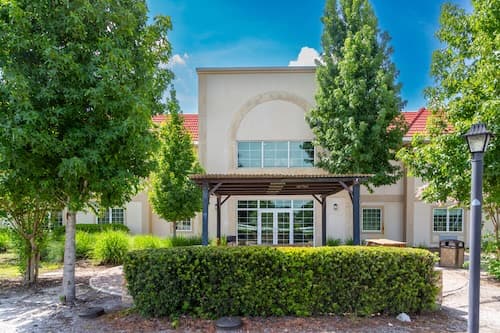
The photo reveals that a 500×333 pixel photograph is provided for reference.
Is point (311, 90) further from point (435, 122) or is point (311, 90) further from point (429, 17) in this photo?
point (435, 122)

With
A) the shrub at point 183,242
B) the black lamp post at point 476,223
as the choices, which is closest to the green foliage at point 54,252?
the shrub at point 183,242

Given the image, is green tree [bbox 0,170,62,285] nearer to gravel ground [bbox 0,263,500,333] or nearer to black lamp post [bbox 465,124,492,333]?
gravel ground [bbox 0,263,500,333]

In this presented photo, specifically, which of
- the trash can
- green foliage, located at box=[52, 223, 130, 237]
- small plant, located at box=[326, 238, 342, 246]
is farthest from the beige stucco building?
the trash can

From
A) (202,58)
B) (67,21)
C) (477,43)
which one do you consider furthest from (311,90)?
(67,21)

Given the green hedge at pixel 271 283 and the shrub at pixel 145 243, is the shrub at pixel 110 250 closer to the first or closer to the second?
the shrub at pixel 145 243

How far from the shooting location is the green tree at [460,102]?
7574 mm

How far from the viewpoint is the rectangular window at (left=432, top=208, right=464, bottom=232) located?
56.9ft

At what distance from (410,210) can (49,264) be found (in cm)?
1734

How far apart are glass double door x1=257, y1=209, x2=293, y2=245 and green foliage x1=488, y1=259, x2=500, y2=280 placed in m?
9.27

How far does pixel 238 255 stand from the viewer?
6.23 metres

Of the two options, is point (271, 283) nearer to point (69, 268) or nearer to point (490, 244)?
point (69, 268)

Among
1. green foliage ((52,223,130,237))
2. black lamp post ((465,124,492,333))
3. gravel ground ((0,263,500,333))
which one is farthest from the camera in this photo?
green foliage ((52,223,130,237))

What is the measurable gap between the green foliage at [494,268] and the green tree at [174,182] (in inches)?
436

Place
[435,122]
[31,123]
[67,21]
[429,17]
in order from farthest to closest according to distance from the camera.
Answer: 1. [429,17]
2. [435,122]
3. [67,21]
4. [31,123]
